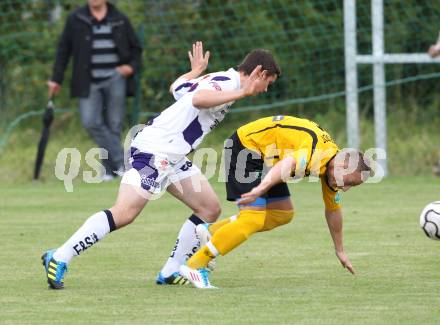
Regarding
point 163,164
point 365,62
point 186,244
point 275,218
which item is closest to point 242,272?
point 186,244

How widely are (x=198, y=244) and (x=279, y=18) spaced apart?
27.6 feet

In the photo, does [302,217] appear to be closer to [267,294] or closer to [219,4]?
[267,294]

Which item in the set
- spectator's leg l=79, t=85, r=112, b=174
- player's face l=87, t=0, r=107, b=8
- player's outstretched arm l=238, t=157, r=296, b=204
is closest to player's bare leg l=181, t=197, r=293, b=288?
player's outstretched arm l=238, t=157, r=296, b=204

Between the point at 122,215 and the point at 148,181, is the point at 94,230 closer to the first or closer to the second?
the point at 122,215

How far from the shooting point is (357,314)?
6.01 metres

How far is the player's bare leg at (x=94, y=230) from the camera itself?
6.88 m

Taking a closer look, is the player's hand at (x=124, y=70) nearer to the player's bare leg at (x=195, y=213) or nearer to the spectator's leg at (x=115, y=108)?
the spectator's leg at (x=115, y=108)

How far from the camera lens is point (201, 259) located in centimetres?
694

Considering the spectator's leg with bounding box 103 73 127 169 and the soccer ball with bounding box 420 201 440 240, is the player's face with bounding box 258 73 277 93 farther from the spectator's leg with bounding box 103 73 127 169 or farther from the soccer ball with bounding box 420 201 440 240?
the spectator's leg with bounding box 103 73 127 169

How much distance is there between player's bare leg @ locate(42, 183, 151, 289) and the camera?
6.88 meters

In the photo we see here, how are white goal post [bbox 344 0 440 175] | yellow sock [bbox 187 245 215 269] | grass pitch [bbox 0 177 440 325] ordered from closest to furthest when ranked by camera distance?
grass pitch [bbox 0 177 440 325], yellow sock [bbox 187 245 215 269], white goal post [bbox 344 0 440 175]

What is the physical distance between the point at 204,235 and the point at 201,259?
0.78 ft

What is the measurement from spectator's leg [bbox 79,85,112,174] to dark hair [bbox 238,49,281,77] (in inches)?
244

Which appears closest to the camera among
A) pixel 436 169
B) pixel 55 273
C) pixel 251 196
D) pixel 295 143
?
pixel 251 196
